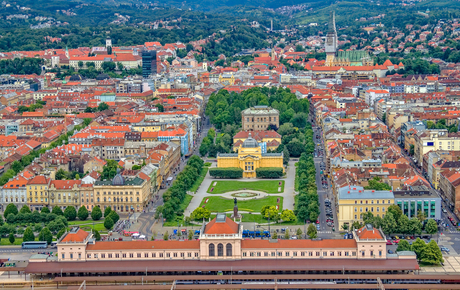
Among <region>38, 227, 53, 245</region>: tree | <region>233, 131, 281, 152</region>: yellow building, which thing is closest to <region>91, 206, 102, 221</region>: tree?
<region>38, 227, 53, 245</region>: tree

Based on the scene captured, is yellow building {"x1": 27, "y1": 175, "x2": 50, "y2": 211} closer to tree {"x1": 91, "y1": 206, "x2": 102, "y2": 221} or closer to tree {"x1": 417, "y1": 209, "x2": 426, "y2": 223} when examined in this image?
tree {"x1": 91, "y1": 206, "x2": 102, "y2": 221}

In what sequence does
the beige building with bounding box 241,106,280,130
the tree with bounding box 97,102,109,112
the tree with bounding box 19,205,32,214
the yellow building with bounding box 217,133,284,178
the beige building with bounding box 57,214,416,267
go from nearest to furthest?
1. the beige building with bounding box 57,214,416,267
2. the tree with bounding box 19,205,32,214
3. the yellow building with bounding box 217,133,284,178
4. the beige building with bounding box 241,106,280,130
5. the tree with bounding box 97,102,109,112

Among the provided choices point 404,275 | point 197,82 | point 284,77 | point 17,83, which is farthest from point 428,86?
point 404,275

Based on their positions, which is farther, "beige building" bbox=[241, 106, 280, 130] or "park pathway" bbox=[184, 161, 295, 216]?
"beige building" bbox=[241, 106, 280, 130]

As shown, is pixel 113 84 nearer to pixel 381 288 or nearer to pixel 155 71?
pixel 155 71

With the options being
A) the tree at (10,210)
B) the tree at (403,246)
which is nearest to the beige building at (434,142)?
the tree at (403,246)

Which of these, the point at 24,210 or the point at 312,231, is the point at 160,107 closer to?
the point at 24,210

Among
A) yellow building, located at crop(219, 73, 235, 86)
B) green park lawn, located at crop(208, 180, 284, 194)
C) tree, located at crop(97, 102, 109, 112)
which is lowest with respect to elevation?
green park lawn, located at crop(208, 180, 284, 194)
